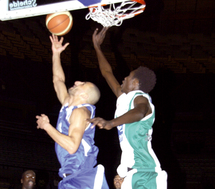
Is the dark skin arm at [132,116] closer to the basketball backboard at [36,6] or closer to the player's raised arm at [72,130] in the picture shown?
the player's raised arm at [72,130]

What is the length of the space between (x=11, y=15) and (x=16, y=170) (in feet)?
17.9

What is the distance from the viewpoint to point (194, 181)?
27.2ft

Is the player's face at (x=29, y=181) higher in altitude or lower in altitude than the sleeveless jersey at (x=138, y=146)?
higher

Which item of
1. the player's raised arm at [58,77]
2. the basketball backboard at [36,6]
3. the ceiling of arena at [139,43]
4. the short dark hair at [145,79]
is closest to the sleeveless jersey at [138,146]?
the short dark hair at [145,79]

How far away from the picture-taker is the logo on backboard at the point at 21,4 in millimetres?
3668

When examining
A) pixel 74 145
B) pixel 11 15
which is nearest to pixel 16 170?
pixel 11 15

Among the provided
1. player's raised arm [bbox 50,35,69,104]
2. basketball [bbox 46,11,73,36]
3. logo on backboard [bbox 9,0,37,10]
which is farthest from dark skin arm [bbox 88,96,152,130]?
basketball [bbox 46,11,73,36]

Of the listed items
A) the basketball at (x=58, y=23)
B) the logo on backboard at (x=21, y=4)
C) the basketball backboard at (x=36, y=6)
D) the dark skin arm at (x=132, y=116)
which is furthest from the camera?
the basketball at (x=58, y=23)

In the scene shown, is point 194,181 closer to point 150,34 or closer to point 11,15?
point 150,34

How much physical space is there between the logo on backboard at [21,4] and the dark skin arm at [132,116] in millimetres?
1914

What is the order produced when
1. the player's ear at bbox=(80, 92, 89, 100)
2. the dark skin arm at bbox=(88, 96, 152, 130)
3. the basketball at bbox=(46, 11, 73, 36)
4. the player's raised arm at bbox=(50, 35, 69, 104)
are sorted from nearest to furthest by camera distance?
the dark skin arm at bbox=(88, 96, 152, 130)
the player's ear at bbox=(80, 92, 89, 100)
the player's raised arm at bbox=(50, 35, 69, 104)
the basketball at bbox=(46, 11, 73, 36)

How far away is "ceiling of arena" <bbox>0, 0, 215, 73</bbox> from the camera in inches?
337

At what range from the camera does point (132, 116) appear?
2426mm

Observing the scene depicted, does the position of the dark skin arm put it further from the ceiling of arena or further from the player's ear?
the ceiling of arena
